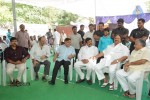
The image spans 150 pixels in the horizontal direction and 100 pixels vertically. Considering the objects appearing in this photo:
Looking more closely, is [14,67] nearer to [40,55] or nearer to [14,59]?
[14,59]

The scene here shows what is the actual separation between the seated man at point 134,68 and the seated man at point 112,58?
0.37 m

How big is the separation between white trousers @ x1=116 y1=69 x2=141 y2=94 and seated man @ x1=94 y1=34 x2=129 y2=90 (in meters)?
0.38

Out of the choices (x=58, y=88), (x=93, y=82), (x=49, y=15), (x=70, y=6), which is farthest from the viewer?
(x=49, y=15)

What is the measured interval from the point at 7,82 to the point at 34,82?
675 millimetres

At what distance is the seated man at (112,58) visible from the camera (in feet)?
16.9

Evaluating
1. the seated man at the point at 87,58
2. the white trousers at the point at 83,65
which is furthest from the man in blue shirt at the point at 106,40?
the white trousers at the point at 83,65

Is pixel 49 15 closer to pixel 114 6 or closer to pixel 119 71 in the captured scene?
pixel 114 6

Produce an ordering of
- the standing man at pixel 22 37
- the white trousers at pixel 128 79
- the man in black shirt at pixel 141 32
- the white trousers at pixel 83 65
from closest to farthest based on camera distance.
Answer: the white trousers at pixel 128 79 → the man in black shirt at pixel 141 32 → the white trousers at pixel 83 65 → the standing man at pixel 22 37

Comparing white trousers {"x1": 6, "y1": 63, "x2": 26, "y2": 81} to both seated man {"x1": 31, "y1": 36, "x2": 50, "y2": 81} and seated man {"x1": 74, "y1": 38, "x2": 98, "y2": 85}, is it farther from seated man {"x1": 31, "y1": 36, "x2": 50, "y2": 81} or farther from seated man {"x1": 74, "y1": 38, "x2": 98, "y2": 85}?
seated man {"x1": 74, "y1": 38, "x2": 98, "y2": 85}

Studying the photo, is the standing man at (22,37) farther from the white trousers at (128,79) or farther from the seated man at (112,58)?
the white trousers at (128,79)

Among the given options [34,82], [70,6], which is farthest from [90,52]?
[70,6]

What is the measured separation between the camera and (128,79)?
445 cm

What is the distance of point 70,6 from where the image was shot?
607 inches

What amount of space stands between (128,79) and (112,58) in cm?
106
